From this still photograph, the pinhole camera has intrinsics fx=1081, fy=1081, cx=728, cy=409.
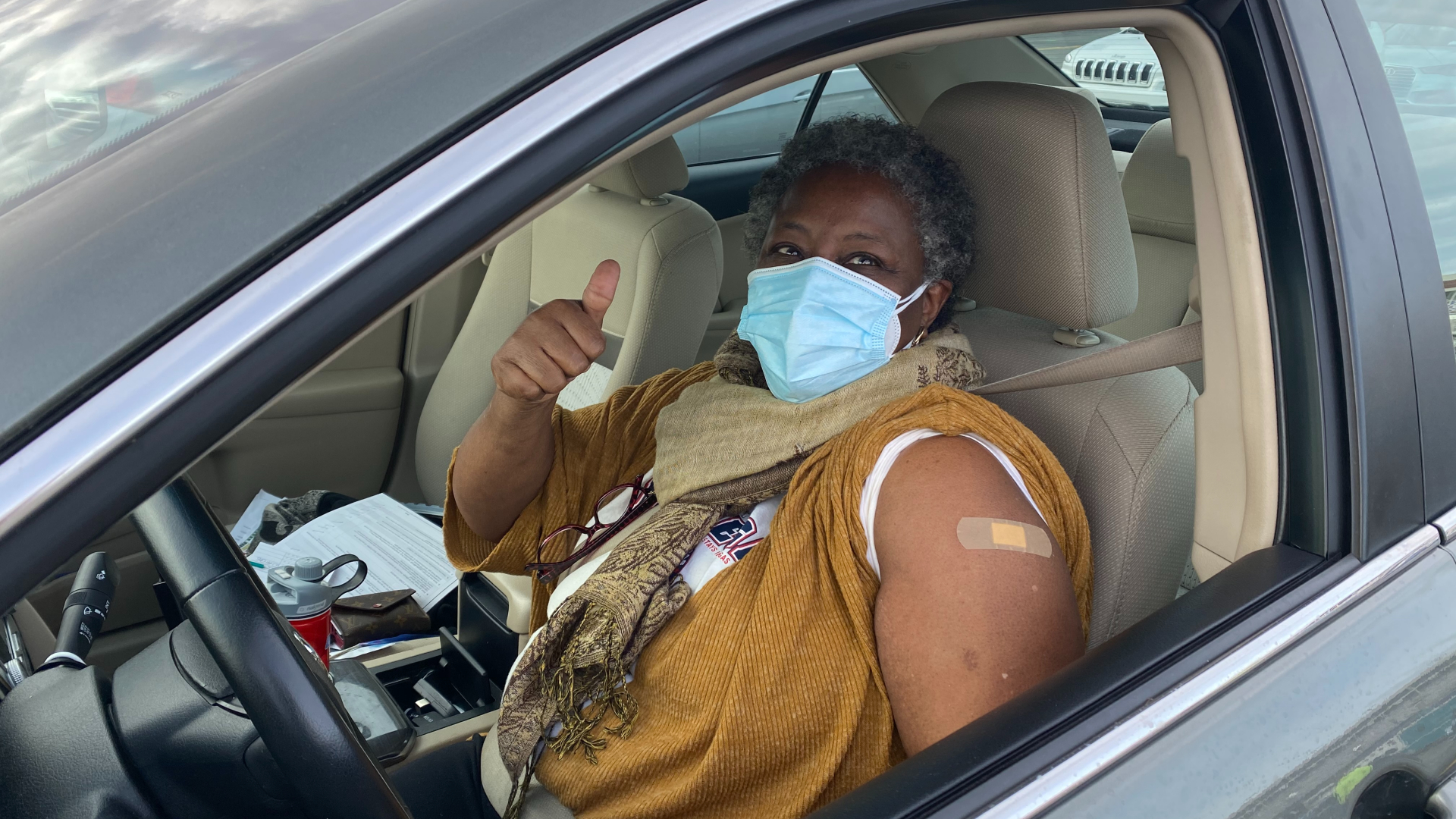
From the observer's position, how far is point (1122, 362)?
136 cm

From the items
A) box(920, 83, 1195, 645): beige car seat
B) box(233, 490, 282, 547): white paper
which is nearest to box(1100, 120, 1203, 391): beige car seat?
box(920, 83, 1195, 645): beige car seat

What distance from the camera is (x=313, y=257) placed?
0.61m

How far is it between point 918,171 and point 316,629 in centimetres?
115

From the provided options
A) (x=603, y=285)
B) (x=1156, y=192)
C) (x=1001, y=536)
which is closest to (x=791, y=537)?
(x=1001, y=536)

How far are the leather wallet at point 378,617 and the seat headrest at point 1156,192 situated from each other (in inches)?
69.7

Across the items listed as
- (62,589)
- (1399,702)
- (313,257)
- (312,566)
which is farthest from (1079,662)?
(62,589)

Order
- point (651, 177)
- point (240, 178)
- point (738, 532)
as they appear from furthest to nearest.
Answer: point (651, 177), point (738, 532), point (240, 178)

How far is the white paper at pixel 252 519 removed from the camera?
8.58ft

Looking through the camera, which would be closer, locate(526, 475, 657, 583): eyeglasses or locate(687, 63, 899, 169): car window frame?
locate(526, 475, 657, 583): eyeglasses

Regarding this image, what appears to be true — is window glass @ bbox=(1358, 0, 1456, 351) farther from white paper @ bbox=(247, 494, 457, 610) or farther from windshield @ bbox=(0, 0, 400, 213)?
white paper @ bbox=(247, 494, 457, 610)

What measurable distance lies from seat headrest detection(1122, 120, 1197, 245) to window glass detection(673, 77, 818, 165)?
45.3 inches

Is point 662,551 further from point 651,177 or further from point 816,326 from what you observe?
point 651,177

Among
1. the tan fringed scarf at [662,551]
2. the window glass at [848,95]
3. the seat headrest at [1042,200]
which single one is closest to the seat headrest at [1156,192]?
the window glass at [848,95]

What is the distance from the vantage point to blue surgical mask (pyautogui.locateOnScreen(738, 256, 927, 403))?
1.45 meters
